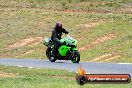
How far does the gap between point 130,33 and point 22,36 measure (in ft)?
31.4

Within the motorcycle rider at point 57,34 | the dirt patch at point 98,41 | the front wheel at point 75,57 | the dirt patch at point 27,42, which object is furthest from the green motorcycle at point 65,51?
the dirt patch at point 27,42

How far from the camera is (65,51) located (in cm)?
2591

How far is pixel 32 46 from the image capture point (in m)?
37.1

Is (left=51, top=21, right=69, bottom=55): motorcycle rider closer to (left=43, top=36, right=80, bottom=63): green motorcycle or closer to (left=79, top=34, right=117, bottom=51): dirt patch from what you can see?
(left=43, top=36, right=80, bottom=63): green motorcycle

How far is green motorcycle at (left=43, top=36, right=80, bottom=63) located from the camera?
82.2 feet

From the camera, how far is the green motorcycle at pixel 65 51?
25047mm

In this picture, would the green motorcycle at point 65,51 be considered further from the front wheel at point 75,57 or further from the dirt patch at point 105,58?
the dirt patch at point 105,58

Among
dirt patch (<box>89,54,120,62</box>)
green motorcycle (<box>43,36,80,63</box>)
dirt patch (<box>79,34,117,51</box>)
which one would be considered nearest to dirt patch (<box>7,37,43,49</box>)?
dirt patch (<box>79,34,117,51</box>)

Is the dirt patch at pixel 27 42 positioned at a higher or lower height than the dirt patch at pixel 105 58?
lower

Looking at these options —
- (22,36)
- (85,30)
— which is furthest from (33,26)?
(85,30)

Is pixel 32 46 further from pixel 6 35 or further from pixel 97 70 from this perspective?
pixel 97 70

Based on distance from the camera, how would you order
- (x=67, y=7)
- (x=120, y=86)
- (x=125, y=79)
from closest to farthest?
1. (x=125, y=79)
2. (x=120, y=86)
3. (x=67, y=7)

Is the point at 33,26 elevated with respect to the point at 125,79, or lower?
lower

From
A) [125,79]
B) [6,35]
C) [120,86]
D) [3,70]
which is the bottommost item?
[6,35]
